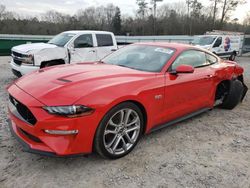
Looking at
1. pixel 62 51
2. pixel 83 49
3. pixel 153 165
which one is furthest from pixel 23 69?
pixel 153 165

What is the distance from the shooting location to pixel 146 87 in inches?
133

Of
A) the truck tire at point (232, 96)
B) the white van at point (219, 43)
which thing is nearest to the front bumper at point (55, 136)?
the truck tire at point (232, 96)

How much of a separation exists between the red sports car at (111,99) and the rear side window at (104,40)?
4.76m

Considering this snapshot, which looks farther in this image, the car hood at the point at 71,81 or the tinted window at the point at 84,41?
the tinted window at the point at 84,41

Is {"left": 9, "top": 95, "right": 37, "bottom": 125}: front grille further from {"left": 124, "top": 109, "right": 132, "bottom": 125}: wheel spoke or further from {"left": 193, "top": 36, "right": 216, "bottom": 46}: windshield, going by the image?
{"left": 193, "top": 36, "right": 216, "bottom": 46}: windshield

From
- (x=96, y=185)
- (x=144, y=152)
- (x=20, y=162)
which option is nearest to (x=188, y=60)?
(x=144, y=152)

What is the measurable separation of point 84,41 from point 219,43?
11.3 meters

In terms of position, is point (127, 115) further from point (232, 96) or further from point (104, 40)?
point (104, 40)

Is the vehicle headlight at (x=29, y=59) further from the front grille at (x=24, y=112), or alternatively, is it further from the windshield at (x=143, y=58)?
the front grille at (x=24, y=112)

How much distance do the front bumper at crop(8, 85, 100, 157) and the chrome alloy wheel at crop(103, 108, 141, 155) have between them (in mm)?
286

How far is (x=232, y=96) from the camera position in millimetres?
5430

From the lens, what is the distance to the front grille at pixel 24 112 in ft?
9.08

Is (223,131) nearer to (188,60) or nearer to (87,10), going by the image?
(188,60)

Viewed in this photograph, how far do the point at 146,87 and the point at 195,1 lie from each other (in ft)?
174
